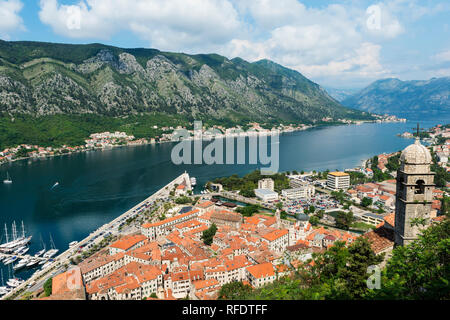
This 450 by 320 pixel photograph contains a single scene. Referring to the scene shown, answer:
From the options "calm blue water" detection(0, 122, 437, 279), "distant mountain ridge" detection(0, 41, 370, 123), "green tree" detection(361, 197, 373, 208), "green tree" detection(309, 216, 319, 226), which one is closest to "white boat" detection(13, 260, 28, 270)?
"calm blue water" detection(0, 122, 437, 279)

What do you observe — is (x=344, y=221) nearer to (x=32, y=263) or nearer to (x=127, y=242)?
(x=127, y=242)

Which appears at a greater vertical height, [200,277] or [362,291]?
[362,291]

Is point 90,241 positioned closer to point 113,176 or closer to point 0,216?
point 0,216

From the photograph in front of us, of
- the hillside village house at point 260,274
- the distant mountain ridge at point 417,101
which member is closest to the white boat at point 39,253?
the hillside village house at point 260,274

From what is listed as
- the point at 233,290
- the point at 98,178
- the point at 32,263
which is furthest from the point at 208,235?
the point at 98,178

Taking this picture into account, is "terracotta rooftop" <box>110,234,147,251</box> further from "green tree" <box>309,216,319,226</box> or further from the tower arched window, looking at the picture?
the tower arched window
